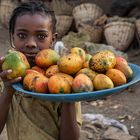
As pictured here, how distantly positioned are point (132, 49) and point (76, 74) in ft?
21.3

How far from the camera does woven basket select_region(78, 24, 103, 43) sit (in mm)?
8180

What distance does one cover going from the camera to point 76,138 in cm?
202

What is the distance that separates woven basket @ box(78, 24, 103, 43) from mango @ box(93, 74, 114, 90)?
21.3 feet

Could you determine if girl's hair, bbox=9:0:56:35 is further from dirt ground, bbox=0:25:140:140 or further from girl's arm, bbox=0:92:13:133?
dirt ground, bbox=0:25:140:140

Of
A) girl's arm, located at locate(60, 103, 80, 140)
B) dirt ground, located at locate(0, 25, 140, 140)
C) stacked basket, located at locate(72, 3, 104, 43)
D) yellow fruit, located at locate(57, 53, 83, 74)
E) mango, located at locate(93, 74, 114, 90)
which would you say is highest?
yellow fruit, located at locate(57, 53, 83, 74)

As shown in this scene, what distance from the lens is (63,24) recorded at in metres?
8.67

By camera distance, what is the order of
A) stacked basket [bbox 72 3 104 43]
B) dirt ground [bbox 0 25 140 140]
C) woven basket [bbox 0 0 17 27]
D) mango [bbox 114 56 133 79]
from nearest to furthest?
mango [bbox 114 56 133 79], dirt ground [bbox 0 25 140 140], stacked basket [bbox 72 3 104 43], woven basket [bbox 0 0 17 27]

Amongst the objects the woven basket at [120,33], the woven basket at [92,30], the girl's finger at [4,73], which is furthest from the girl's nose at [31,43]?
the woven basket at [92,30]

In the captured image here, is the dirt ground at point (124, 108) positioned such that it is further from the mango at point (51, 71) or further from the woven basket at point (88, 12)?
the mango at point (51, 71)

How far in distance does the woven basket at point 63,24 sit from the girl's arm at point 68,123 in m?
6.77

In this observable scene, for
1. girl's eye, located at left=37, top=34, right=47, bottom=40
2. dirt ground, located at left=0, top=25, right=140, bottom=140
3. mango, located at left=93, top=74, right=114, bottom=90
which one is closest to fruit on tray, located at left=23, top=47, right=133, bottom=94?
mango, located at left=93, top=74, right=114, bottom=90

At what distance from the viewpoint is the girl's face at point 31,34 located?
1.96 meters

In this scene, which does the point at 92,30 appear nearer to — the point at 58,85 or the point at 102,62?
the point at 102,62

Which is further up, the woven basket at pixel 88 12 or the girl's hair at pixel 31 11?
the girl's hair at pixel 31 11
